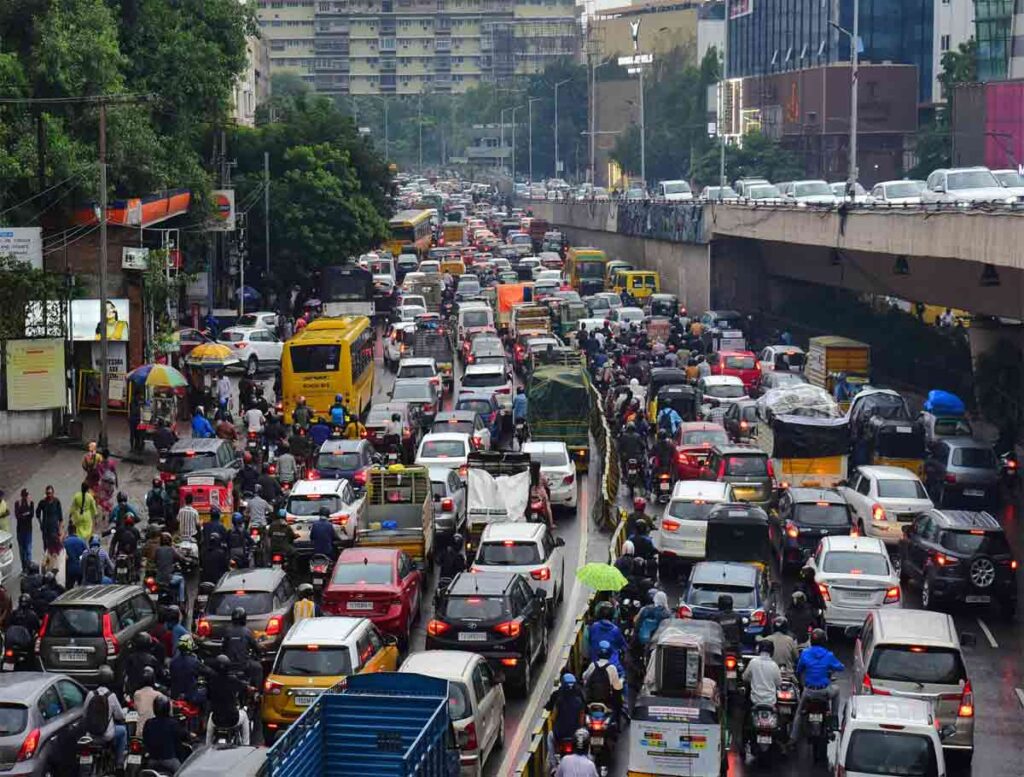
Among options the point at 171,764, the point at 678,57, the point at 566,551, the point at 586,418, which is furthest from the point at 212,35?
the point at 678,57

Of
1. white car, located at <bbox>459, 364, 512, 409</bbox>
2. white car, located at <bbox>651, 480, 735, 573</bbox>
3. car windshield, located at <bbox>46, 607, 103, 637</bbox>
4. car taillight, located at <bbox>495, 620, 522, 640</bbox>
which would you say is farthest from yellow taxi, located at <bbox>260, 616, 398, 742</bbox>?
white car, located at <bbox>459, 364, 512, 409</bbox>

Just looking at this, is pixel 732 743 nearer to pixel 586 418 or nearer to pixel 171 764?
pixel 171 764

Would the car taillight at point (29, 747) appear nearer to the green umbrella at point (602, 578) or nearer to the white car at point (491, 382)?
the green umbrella at point (602, 578)

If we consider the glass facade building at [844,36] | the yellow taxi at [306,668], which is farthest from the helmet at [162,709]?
the glass facade building at [844,36]

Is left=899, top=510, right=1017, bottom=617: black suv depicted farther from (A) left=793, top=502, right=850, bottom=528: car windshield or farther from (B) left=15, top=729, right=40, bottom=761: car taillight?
(B) left=15, top=729, right=40, bottom=761: car taillight

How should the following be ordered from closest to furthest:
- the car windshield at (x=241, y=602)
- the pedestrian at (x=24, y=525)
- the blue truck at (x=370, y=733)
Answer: the blue truck at (x=370, y=733)
the car windshield at (x=241, y=602)
the pedestrian at (x=24, y=525)

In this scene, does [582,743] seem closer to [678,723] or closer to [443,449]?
[678,723]
